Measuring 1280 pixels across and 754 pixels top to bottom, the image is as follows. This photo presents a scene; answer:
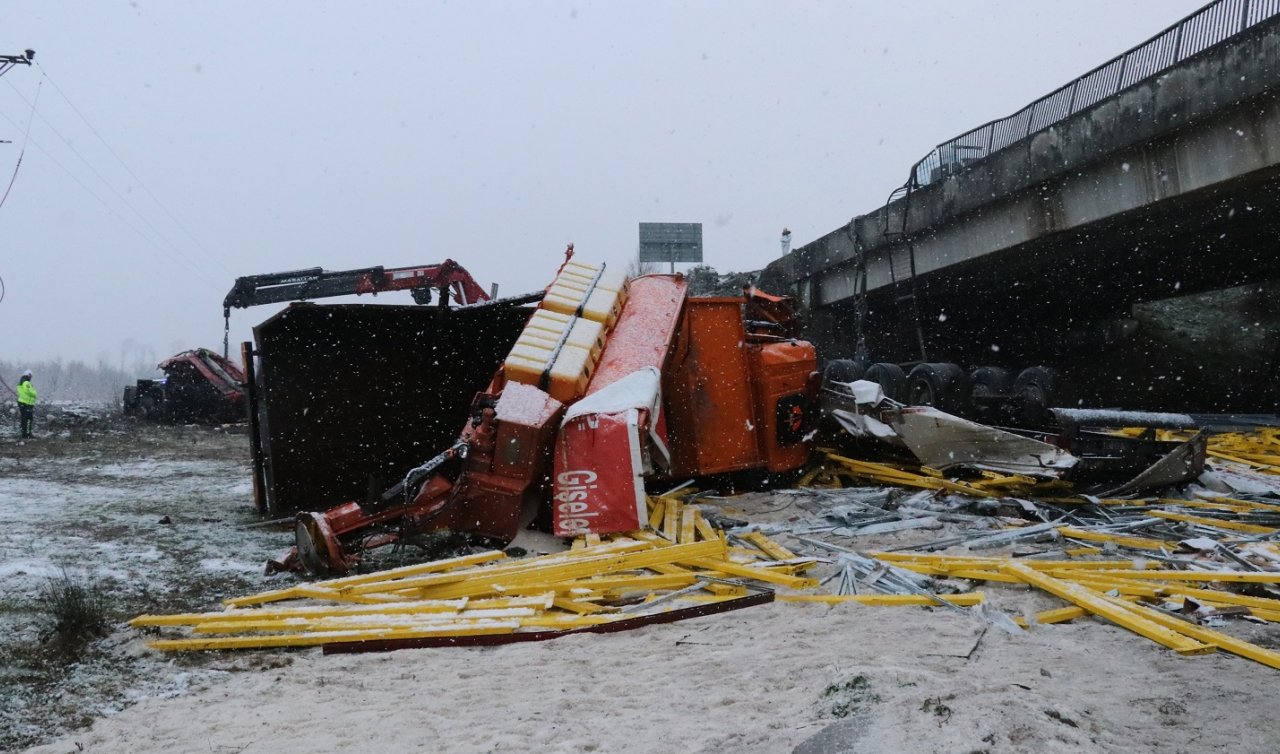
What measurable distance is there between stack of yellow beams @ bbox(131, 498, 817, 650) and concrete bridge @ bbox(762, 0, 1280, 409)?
9.48 metres

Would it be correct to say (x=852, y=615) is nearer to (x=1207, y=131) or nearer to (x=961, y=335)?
(x=1207, y=131)

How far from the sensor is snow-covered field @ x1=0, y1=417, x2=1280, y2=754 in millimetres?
2744

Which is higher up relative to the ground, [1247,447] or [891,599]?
[1247,447]

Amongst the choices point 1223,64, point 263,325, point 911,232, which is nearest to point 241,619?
point 263,325

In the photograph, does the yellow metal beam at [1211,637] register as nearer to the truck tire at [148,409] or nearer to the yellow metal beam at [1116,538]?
the yellow metal beam at [1116,538]

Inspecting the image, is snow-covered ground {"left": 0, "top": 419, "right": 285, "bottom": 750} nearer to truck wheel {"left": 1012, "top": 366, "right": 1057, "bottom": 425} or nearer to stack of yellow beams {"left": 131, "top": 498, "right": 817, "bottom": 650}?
stack of yellow beams {"left": 131, "top": 498, "right": 817, "bottom": 650}

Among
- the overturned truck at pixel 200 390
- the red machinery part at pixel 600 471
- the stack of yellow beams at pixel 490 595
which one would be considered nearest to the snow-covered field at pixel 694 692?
the stack of yellow beams at pixel 490 595

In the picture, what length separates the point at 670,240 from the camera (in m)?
51.2

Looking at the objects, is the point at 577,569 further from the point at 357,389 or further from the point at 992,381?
the point at 992,381

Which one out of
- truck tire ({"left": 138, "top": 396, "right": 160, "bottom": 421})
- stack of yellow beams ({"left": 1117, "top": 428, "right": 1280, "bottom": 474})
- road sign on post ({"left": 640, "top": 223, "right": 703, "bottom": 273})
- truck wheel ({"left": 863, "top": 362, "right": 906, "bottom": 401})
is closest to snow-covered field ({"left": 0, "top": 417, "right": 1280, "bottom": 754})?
stack of yellow beams ({"left": 1117, "top": 428, "right": 1280, "bottom": 474})

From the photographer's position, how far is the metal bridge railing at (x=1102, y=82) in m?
10.6

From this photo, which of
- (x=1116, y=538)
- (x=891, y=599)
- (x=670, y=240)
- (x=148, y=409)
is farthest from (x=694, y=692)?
(x=670, y=240)

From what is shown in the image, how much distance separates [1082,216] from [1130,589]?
10.5 m

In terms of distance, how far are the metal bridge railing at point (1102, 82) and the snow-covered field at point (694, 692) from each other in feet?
33.7
